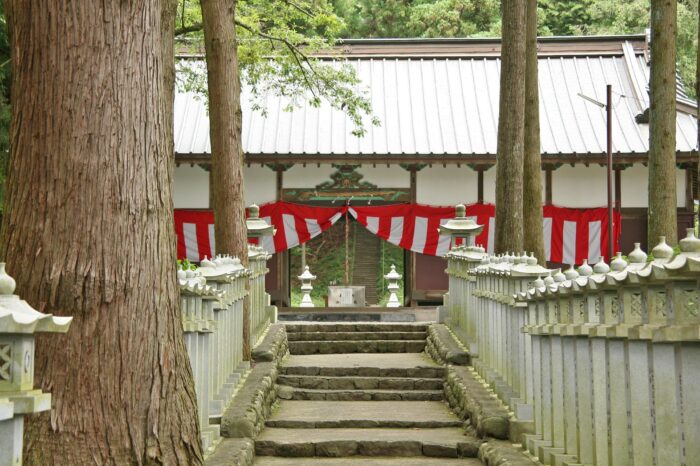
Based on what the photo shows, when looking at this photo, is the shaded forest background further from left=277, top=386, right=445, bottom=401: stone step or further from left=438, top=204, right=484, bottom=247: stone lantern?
left=277, top=386, right=445, bottom=401: stone step

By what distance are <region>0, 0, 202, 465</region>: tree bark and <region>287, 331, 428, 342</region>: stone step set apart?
1004cm

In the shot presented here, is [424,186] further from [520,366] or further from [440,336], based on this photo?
[520,366]

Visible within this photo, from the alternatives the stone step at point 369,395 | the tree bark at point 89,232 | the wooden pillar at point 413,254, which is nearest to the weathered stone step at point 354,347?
the stone step at point 369,395

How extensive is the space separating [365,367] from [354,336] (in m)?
2.49

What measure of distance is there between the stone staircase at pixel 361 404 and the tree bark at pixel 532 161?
215cm

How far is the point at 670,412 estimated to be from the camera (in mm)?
4234

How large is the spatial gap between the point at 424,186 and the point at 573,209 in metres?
3.15

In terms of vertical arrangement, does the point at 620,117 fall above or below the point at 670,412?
above

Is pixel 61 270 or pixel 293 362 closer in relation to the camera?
pixel 61 270

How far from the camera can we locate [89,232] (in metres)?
4.36

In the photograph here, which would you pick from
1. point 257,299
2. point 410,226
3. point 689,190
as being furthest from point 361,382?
point 689,190

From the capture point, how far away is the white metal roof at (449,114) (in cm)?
2064

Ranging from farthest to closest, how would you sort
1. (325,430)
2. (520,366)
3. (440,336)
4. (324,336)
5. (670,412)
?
(324,336), (440,336), (325,430), (520,366), (670,412)

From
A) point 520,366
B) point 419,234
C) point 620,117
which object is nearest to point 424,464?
point 520,366
